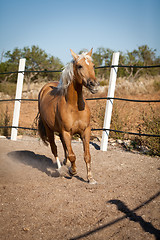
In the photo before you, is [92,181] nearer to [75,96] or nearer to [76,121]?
[76,121]

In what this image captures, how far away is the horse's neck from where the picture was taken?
342 centimetres

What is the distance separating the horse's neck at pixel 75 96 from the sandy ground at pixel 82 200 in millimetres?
1220

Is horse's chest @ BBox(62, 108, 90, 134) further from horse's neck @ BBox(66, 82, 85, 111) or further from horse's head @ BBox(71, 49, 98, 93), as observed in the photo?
horse's head @ BBox(71, 49, 98, 93)

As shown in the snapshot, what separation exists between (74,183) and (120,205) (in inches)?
40.2

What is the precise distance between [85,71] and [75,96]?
0.45m

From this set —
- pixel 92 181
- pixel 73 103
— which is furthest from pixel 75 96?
pixel 92 181

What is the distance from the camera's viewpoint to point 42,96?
4707 mm

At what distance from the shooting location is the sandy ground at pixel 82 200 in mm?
2250

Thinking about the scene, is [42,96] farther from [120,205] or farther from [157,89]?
[157,89]

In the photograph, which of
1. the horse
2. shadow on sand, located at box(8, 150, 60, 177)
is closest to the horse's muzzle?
the horse

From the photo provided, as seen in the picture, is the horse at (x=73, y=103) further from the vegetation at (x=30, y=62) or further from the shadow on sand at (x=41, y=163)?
the vegetation at (x=30, y=62)

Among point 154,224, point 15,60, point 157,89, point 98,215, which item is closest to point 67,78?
point 98,215

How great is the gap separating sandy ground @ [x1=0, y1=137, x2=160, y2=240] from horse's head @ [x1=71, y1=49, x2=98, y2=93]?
1.45 m

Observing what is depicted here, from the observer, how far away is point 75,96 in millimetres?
3438
